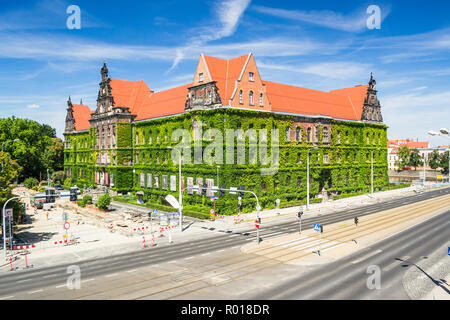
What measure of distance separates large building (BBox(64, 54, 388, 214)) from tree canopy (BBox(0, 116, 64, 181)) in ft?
52.4

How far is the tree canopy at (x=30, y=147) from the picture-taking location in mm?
96156

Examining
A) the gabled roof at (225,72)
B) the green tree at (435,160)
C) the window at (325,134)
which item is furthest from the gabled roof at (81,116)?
the green tree at (435,160)

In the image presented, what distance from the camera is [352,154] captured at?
76.6 metres

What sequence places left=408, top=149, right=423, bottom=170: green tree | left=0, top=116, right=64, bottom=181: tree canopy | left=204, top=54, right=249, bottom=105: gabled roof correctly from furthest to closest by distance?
left=408, top=149, right=423, bottom=170: green tree
left=0, top=116, right=64, bottom=181: tree canopy
left=204, top=54, right=249, bottom=105: gabled roof

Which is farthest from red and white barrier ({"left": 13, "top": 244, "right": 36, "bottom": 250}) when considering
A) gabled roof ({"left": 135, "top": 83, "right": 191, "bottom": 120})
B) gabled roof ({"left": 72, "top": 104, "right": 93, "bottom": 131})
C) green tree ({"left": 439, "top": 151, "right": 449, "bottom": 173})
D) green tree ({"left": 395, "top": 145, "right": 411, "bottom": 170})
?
green tree ({"left": 439, "top": 151, "right": 449, "bottom": 173})

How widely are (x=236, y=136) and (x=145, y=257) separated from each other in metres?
27.6

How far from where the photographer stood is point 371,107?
8225 cm

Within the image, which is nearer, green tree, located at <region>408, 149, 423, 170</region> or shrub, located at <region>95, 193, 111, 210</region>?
shrub, located at <region>95, 193, 111, 210</region>

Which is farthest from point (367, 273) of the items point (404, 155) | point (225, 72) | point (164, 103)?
point (404, 155)

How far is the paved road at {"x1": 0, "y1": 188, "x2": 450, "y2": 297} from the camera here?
83.4ft

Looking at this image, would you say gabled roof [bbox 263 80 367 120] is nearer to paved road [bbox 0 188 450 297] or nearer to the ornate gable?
the ornate gable

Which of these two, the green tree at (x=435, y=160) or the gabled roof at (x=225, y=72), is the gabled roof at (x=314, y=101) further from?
the green tree at (x=435, y=160)

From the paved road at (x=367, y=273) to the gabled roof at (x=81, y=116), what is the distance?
3384 inches
